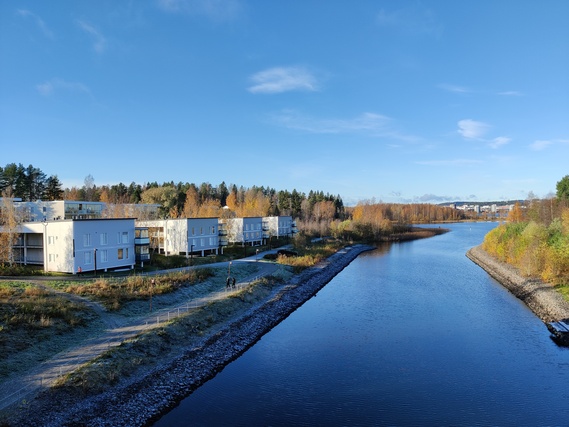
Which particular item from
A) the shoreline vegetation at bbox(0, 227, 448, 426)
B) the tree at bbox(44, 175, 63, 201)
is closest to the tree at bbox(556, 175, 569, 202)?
the shoreline vegetation at bbox(0, 227, 448, 426)

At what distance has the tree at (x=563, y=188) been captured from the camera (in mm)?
73475

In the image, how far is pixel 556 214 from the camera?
6322 cm

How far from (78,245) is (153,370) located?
61.1ft

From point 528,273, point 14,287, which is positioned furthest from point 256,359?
point 528,273

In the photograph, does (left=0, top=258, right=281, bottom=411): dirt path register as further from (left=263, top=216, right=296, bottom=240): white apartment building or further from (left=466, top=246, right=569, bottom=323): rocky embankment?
(left=263, top=216, right=296, bottom=240): white apartment building

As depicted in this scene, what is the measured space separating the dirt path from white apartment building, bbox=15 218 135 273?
186 inches

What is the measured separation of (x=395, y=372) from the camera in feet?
58.6

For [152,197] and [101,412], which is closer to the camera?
[101,412]

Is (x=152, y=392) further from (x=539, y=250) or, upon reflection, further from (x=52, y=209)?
(x=52, y=209)

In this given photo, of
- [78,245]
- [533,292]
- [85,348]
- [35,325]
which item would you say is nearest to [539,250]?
[533,292]

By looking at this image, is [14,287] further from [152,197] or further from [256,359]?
[152,197]

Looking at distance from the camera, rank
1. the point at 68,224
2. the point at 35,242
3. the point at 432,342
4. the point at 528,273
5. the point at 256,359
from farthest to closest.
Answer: the point at 528,273
the point at 35,242
the point at 68,224
the point at 432,342
the point at 256,359

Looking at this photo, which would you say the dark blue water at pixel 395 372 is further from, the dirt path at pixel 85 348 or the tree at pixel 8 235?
the tree at pixel 8 235

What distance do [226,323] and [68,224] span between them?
16.2m
